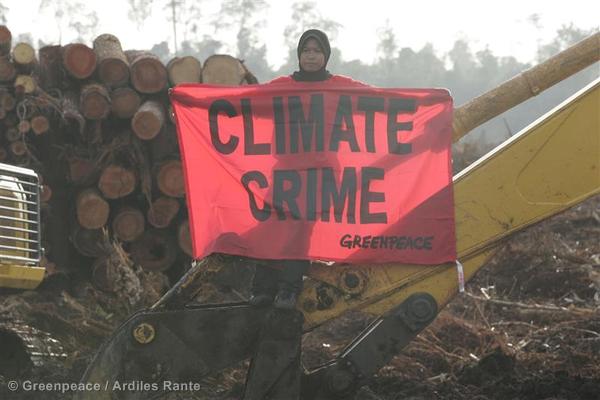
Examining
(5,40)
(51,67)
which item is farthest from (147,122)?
(5,40)

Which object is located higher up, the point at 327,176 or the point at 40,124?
the point at 40,124

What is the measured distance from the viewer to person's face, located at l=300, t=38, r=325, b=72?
5438 mm

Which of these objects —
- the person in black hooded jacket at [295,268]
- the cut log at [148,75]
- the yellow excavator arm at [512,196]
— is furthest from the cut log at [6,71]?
the yellow excavator arm at [512,196]

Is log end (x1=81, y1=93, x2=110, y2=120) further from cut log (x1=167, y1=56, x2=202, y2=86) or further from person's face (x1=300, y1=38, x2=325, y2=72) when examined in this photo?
person's face (x1=300, y1=38, x2=325, y2=72)

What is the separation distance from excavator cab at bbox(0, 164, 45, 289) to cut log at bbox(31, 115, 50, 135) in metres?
2.99

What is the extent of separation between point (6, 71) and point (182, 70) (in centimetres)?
179

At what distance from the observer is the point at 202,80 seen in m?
10.2

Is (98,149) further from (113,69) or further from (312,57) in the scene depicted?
(312,57)

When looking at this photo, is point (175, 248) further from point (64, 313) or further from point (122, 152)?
point (64, 313)

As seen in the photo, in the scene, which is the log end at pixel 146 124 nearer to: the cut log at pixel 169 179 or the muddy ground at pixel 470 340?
the cut log at pixel 169 179

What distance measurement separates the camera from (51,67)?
1020 cm

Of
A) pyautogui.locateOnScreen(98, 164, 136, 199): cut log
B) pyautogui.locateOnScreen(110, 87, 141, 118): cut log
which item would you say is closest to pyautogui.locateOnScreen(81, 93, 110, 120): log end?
pyautogui.locateOnScreen(110, 87, 141, 118): cut log

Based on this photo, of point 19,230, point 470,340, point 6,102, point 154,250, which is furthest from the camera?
point 154,250

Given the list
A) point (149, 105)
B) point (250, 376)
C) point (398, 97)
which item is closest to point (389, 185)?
point (398, 97)
